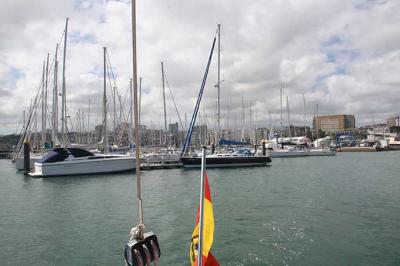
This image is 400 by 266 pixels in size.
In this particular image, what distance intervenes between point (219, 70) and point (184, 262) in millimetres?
44690

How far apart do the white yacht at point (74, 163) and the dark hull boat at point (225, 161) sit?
32.4 ft

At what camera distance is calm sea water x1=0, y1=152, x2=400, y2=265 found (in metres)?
13.1

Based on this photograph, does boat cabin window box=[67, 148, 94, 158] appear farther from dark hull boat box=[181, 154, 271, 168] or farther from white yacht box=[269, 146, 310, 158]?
white yacht box=[269, 146, 310, 158]

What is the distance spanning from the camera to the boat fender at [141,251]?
6.68 meters

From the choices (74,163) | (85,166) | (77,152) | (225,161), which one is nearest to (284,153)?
(225,161)

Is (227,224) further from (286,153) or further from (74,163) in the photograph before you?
(286,153)

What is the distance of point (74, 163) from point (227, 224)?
1316 inches

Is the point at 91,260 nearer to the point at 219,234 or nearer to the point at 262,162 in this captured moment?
the point at 219,234

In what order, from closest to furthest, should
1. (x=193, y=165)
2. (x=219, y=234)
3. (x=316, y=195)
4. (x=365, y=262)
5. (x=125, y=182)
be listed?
(x=365, y=262), (x=219, y=234), (x=316, y=195), (x=125, y=182), (x=193, y=165)

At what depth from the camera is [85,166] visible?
45906mm

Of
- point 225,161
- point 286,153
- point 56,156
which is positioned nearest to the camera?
point 56,156

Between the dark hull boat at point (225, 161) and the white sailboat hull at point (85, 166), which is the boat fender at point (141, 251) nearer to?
the white sailboat hull at point (85, 166)

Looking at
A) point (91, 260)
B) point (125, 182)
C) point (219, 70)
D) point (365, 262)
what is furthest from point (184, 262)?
point (219, 70)

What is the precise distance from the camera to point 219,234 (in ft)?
52.0
